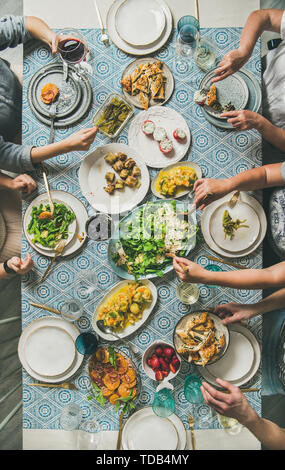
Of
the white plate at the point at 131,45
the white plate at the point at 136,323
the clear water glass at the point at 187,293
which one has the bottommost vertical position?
the white plate at the point at 136,323

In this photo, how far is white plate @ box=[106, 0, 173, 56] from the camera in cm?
191

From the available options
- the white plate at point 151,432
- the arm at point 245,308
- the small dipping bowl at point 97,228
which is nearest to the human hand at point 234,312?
the arm at point 245,308

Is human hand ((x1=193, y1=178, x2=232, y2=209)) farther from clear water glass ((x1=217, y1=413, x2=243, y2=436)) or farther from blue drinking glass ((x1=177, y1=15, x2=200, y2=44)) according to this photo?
clear water glass ((x1=217, y1=413, x2=243, y2=436))

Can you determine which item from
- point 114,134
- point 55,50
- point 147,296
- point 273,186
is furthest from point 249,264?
point 55,50

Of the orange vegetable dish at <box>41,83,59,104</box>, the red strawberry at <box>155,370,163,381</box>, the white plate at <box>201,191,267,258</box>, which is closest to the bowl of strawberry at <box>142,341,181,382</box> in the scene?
the red strawberry at <box>155,370,163,381</box>

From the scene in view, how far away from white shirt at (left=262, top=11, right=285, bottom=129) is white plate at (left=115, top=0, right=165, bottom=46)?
0.66 m

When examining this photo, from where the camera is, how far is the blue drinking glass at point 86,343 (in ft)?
6.15

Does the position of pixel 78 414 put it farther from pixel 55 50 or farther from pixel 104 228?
pixel 55 50

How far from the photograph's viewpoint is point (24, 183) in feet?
6.39

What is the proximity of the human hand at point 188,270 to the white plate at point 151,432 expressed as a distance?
77cm

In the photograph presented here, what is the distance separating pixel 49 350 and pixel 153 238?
0.85m

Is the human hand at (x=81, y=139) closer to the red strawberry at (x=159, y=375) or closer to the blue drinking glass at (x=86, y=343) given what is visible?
the blue drinking glass at (x=86, y=343)

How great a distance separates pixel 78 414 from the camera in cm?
191

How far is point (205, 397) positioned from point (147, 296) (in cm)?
59
